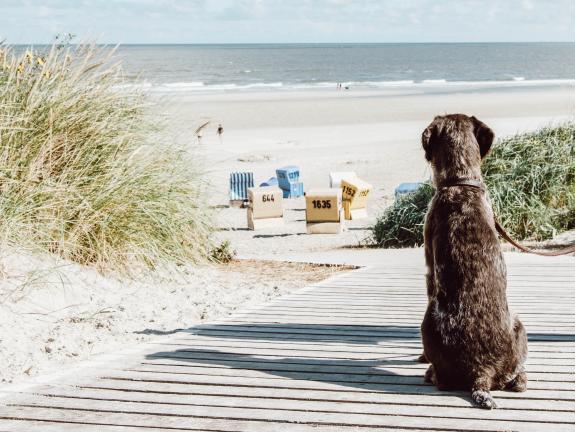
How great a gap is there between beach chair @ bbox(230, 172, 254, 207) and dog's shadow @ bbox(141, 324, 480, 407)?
44.3ft

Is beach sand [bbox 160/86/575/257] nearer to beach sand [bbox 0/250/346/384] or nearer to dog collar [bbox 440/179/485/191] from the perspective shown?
dog collar [bbox 440/179/485/191]

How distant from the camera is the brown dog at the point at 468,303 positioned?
375cm

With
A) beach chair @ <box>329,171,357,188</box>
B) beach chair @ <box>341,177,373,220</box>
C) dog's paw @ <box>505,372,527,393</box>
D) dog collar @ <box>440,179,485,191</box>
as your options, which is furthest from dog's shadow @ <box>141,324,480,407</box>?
beach chair @ <box>329,171,357,188</box>

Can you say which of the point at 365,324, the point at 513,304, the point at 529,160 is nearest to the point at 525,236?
the point at 529,160

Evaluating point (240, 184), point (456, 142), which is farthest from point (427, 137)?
point (240, 184)

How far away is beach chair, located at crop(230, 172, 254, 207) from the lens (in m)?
18.6

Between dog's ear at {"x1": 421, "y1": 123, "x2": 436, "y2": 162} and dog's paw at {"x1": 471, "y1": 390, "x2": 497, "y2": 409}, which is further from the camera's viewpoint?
dog's ear at {"x1": 421, "y1": 123, "x2": 436, "y2": 162}

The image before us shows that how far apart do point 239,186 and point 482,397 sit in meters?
15.4

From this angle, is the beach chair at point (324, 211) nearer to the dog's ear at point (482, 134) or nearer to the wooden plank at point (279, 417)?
the dog's ear at point (482, 134)

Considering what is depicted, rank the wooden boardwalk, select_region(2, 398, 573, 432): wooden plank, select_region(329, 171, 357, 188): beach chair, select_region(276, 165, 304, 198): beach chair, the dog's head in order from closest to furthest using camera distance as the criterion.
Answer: select_region(2, 398, 573, 432): wooden plank
the wooden boardwalk
the dog's head
select_region(329, 171, 357, 188): beach chair
select_region(276, 165, 304, 198): beach chair

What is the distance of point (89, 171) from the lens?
7.24m

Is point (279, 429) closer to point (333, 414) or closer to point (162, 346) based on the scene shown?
point (333, 414)

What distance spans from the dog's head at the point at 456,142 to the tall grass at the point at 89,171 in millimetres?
3545

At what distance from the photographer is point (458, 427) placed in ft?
11.1
